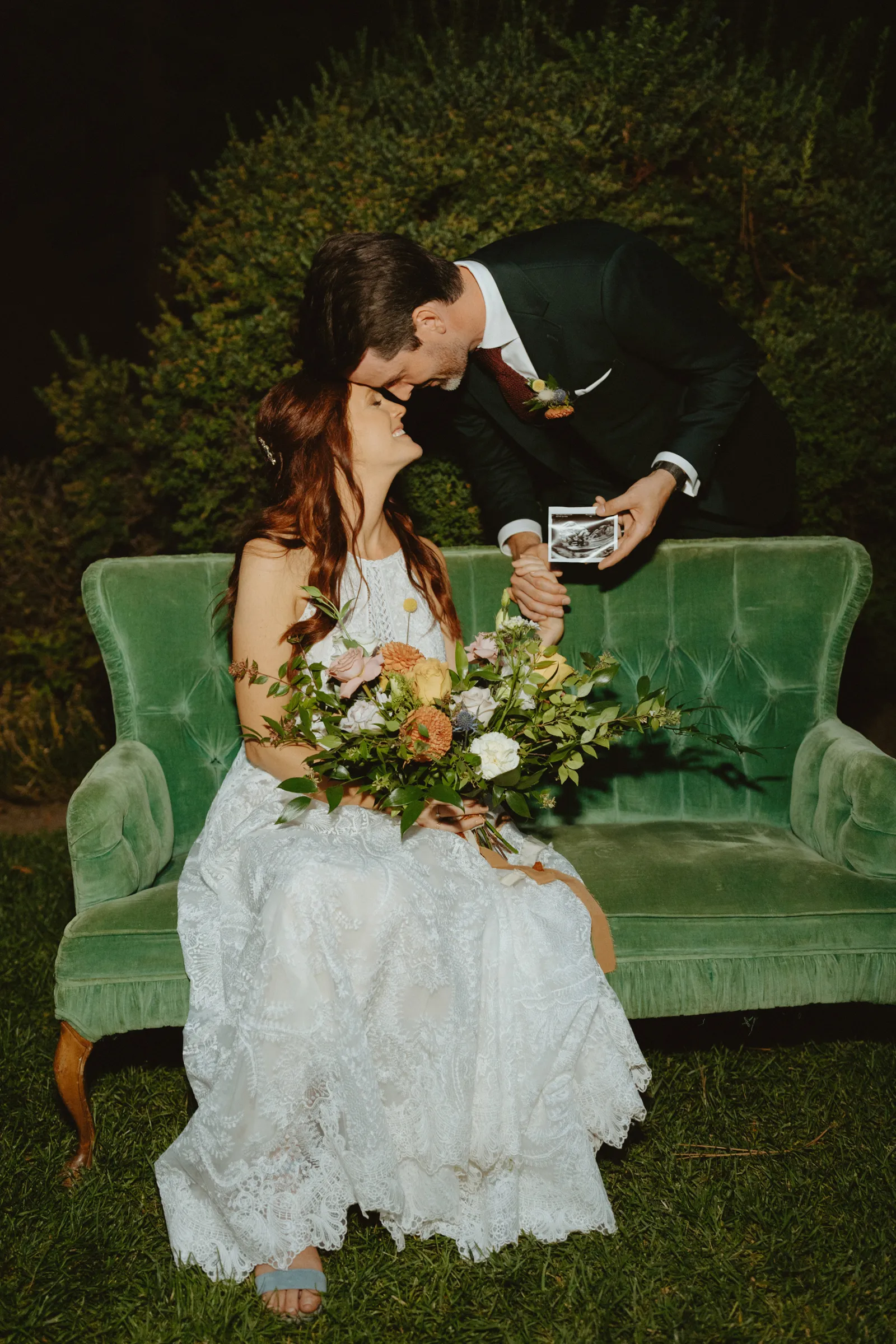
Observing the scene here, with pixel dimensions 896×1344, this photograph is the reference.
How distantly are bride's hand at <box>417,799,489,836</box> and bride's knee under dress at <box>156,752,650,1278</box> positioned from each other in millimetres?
83

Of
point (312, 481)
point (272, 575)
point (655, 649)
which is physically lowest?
point (655, 649)

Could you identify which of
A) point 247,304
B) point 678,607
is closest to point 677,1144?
point 678,607

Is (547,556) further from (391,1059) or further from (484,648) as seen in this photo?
(391,1059)

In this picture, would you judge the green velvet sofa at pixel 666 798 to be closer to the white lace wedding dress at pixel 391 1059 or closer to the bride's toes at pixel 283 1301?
the white lace wedding dress at pixel 391 1059

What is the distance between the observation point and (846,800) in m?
2.87

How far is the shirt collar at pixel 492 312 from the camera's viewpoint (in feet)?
9.77

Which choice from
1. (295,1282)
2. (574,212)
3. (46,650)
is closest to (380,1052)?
(295,1282)

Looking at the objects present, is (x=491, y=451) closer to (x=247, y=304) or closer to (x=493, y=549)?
(x=493, y=549)

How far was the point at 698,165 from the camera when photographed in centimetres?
417

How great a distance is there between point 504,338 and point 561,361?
17cm

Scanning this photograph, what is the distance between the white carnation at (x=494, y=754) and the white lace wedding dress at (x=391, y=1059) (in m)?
0.31

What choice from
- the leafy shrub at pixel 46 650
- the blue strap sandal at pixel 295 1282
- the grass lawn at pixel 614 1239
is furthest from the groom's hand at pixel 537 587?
the leafy shrub at pixel 46 650

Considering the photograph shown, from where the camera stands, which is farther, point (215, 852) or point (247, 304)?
point (247, 304)

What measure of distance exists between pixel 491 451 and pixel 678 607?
75 cm
